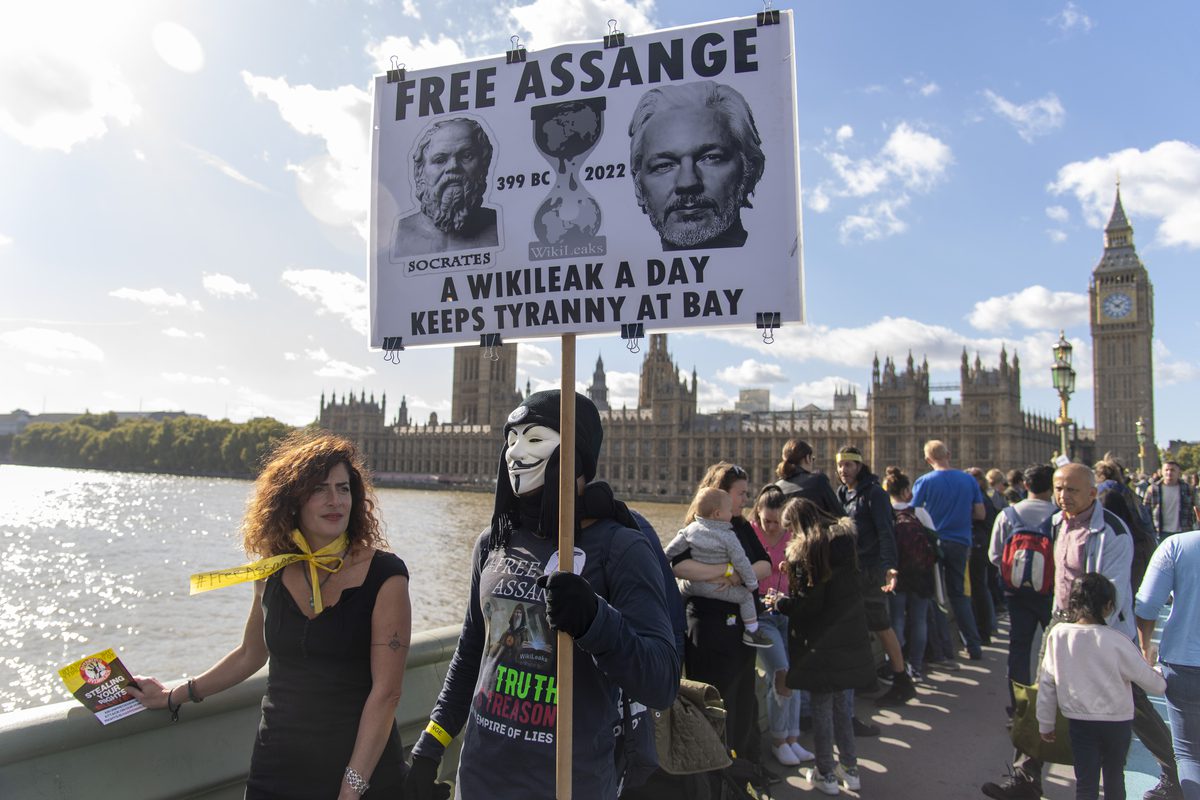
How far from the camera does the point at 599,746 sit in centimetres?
185

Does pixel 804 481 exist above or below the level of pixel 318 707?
above

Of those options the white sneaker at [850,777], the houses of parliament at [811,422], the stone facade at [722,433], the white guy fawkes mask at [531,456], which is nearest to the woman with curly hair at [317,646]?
the white guy fawkes mask at [531,456]

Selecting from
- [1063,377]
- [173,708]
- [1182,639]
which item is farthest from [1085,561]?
[1063,377]

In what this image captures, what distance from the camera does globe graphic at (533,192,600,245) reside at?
233 centimetres

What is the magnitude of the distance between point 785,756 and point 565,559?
3216 millimetres

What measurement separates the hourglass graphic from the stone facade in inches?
1741

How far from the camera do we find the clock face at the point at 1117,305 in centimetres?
7325

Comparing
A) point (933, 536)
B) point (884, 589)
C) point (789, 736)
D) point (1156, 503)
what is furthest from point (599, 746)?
point (1156, 503)

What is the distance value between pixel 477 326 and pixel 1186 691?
3.63m

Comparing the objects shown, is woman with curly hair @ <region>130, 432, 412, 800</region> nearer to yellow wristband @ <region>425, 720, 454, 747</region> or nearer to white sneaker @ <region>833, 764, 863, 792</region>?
yellow wristband @ <region>425, 720, 454, 747</region>

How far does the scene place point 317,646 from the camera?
208 centimetres

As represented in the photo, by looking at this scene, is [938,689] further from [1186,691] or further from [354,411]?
[354,411]

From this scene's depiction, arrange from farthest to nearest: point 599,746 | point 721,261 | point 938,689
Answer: point 938,689 < point 721,261 < point 599,746

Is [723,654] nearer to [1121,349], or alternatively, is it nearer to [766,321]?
[766,321]
